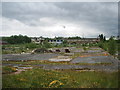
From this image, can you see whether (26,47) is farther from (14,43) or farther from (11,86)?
(11,86)

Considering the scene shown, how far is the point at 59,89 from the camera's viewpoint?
15.9 ft

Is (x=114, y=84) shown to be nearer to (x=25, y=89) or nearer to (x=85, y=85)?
(x=85, y=85)

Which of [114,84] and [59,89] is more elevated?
[114,84]

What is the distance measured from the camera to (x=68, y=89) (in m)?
4.72

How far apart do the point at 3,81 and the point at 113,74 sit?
13.8ft

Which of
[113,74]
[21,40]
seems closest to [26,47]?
[21,40]

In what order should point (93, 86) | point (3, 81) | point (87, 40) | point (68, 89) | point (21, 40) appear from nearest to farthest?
point (93, 86) → point (68, 89) → point (3, 81) → point (21, 40) → point (87, 40)

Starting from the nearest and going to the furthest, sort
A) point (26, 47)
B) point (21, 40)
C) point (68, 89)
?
point (68, 89) < point (26, 47) < point (21, 40)

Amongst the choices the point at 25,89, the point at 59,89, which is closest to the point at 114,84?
the point at 59,89

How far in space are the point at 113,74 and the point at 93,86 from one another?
1247 mm

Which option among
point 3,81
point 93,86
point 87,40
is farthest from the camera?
point 87,40

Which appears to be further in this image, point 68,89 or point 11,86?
point 11,86

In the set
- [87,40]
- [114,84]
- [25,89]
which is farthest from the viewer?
[87,40]

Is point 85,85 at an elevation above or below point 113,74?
below
